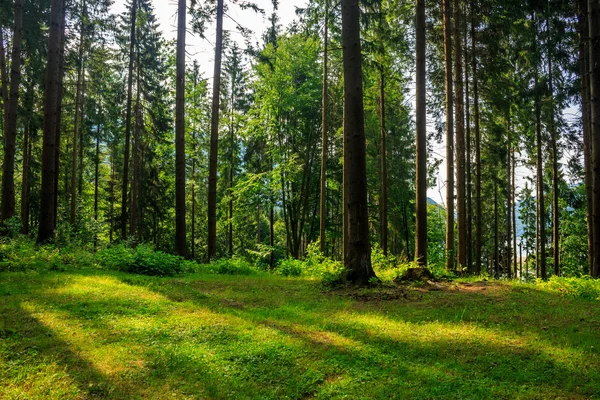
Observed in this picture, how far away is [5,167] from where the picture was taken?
12.5 meters

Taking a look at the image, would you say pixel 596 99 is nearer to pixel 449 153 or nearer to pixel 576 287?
pixel 449 153

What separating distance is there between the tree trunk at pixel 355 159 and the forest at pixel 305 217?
5 centimetres

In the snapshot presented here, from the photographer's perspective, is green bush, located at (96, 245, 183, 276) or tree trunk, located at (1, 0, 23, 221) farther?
tree trunk, located at (1, 0, 23, 221)

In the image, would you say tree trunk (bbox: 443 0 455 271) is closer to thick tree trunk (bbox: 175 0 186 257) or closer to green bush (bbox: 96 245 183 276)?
green bush (bbox: 96 245 183 276)

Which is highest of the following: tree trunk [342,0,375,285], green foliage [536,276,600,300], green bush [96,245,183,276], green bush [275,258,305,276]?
tree trunk [342,0,375,285]

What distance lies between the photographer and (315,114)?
20078 mm

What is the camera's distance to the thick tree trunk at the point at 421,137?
438 inches

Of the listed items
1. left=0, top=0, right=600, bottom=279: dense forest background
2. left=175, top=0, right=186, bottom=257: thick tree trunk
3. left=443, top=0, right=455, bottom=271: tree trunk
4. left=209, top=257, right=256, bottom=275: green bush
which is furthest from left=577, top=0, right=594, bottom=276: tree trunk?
left=175, top=0, right=186, bottom=257: thick tree trunk

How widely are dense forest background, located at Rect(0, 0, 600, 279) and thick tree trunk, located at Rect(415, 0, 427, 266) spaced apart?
0.13ft

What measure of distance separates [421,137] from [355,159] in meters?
3.79

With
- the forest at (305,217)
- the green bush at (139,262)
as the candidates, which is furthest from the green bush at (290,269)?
the green bush at (139,262)

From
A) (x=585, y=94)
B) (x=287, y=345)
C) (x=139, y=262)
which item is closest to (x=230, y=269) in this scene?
(x=139, y=262)

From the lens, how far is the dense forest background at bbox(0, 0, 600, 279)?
11.9 meters

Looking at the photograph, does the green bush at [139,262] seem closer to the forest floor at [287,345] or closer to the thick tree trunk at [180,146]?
the thick tree trunk at [180,146]
